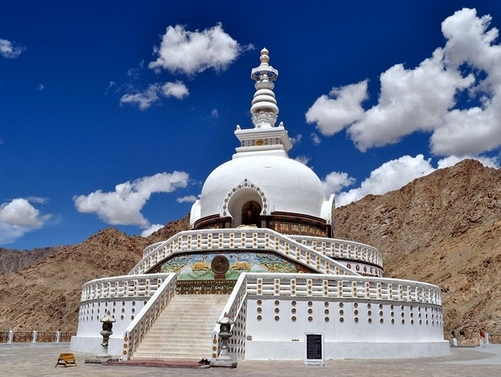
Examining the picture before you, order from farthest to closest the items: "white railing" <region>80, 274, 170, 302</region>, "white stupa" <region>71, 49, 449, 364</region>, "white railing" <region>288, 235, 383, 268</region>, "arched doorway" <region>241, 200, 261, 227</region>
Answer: "arched doorway" <region>241, 200, 261, 227</region>, "white railing" <region>288, 235, 383, 268</region>, "white railing" <region>80, 274, 170, 302</region>, "white stupa" <region>71, 49, 449, 364</region>

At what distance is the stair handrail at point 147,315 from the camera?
1720 centimetres

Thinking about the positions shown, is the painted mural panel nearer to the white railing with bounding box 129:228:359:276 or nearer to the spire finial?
the white railing with bounding box 129:228:359:276

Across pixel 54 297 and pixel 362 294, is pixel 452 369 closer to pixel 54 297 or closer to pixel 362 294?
pixel 362 294

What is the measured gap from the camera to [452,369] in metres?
15.6

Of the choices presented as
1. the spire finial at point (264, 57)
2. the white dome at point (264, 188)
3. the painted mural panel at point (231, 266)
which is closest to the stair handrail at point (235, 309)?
the painted mural panel at point (231, 266)

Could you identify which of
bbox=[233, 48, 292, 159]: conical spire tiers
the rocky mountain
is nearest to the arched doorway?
bbox=[233, 48, 292, 159]: conical spire tiers

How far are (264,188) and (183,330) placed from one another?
39.4 feet

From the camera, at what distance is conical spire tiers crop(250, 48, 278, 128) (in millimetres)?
35438

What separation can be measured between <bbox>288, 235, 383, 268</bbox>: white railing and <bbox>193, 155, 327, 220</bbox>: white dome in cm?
270

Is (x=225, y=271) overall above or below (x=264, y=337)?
above

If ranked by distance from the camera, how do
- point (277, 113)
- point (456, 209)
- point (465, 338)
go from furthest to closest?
point (456, 209), point (465, 338), point (277, 113)

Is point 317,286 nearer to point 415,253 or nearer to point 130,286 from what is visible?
point 130,286

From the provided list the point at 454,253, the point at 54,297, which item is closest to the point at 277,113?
the point at 454,253

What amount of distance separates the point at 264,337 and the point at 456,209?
2799 inches
